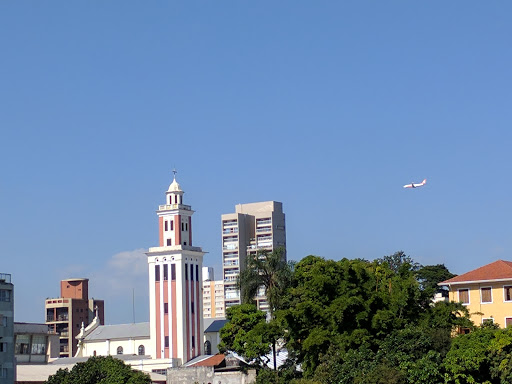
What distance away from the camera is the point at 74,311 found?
165 metres

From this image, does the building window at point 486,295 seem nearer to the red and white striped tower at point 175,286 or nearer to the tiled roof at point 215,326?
the red and white striped tower at point 175,286

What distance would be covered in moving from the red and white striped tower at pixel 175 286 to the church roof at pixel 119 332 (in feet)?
27.9

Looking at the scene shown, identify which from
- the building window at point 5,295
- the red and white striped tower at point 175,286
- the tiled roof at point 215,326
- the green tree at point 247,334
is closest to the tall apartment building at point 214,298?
the tiled roof at point 215,326

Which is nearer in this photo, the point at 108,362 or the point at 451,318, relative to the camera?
the point at 451,318

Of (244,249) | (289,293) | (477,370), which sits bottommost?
(477,370)

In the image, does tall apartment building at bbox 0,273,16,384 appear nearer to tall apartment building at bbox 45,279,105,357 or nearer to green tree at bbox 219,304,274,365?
green tree at bbox 219,304,274,365

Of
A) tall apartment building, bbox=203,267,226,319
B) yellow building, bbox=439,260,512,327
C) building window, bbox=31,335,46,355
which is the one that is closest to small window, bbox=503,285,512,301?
yellow building, bbox=439,260,512,327

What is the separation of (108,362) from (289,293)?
13503 mm

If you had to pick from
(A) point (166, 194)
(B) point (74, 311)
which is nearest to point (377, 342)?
(A) point (166, 194)

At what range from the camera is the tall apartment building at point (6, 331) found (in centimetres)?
6700

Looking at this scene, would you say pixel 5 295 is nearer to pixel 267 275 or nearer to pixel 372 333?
pixel 267 275

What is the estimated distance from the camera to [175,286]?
404 ft

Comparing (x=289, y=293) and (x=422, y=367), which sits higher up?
(x=289, y=293)

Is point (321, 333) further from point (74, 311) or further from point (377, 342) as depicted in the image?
point (74, 311)
